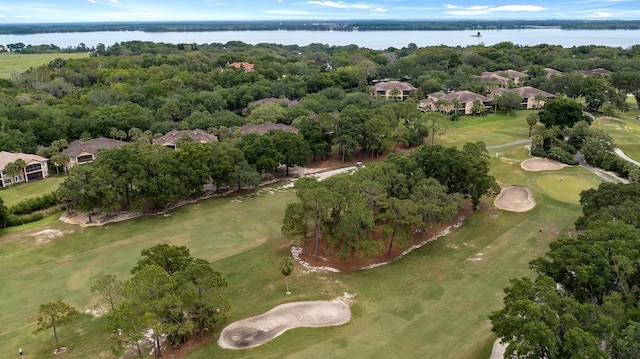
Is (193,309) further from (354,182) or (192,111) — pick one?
(192,111)


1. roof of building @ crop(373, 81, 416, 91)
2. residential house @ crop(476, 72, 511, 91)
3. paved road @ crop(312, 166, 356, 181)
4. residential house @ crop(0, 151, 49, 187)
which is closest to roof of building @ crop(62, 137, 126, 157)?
residential house @ crop(0, 151, 49, 187)

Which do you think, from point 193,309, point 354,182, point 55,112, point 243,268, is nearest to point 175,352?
point 193,309

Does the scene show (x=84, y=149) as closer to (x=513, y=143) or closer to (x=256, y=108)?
(x=256, y=108)

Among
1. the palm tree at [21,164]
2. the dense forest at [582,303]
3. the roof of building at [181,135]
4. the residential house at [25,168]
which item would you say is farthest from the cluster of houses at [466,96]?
the palm tree at [21,164]

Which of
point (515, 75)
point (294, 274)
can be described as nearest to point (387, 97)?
point (515, 75)

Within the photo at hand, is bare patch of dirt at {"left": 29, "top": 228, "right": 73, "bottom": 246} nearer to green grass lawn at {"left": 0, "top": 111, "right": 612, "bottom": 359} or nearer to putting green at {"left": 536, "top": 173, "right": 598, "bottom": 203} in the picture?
green grass lawn at {"left": 0, "top": 111, "right": 612, "bottom": 359}

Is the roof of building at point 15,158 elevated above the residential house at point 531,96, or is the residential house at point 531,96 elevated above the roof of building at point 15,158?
the residential house at point 531,96

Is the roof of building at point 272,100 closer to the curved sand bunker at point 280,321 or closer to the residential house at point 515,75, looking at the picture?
the residential house at point 515,75
